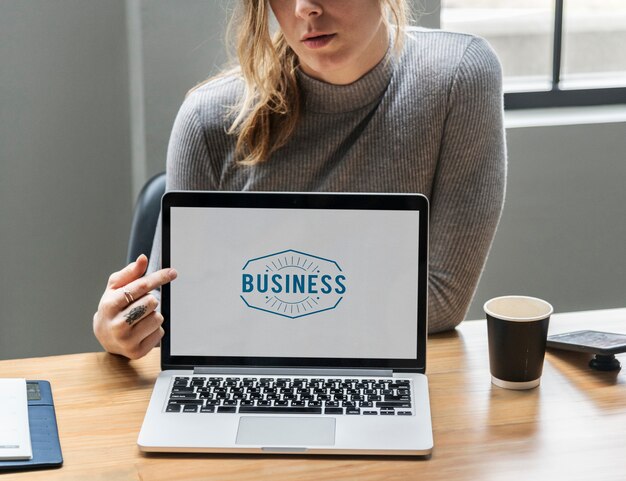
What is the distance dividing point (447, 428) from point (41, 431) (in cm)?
47

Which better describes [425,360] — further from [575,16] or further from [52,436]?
[575,16]

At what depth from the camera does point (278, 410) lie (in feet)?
3.55

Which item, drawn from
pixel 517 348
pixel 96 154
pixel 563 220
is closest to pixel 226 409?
pixel 517 348

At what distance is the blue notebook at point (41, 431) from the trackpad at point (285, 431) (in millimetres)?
207

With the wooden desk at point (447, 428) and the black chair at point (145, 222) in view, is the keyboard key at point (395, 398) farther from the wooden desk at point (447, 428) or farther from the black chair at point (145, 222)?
the black chair at point (145, 222)

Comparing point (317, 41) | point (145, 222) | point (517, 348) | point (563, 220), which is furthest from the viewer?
point (563, 220)

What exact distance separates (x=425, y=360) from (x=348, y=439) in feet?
0.64

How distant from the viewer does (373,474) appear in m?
0.97

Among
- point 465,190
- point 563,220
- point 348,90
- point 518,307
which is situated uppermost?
point 348,90

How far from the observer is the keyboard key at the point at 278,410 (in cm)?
108

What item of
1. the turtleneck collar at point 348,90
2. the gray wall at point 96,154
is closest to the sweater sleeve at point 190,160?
the turtleneck collar at point 348,90

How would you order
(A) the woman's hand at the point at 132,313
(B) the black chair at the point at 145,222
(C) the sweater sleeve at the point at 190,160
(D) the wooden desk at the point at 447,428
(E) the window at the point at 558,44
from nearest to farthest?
(D) the wooden desk at the point at 447,428, (A) the woman's hand at the point at 132,313, (C) the sweater sleeve at the point at 190,160, (B) the black chair at the point at 145,222, (E) the window at the point at 558,44

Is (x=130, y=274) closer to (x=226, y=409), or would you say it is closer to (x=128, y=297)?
(x=128, y=297)

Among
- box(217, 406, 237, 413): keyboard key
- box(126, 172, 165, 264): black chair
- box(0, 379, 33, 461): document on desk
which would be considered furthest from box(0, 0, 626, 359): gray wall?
box(217, 406, 237, 413): keyboard key
